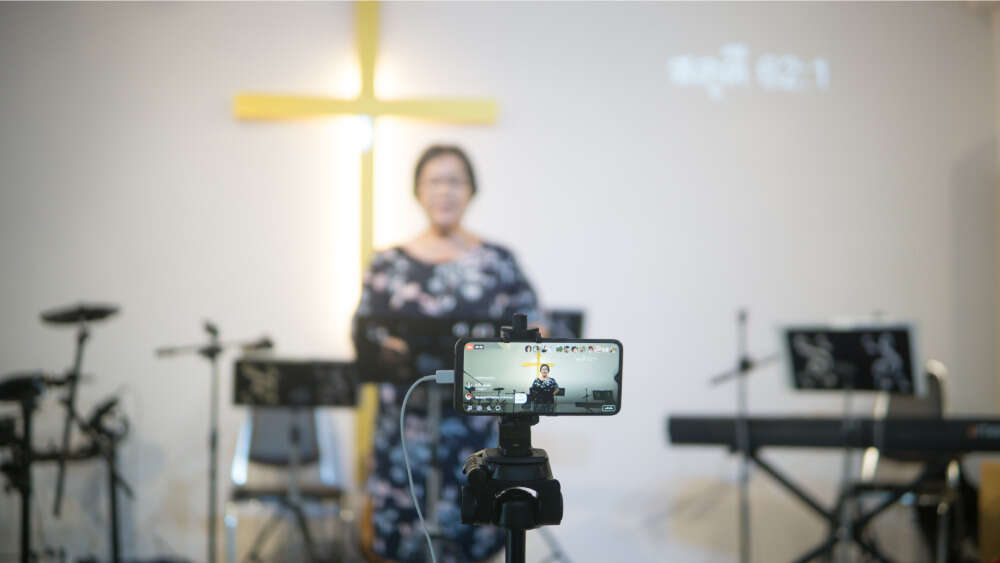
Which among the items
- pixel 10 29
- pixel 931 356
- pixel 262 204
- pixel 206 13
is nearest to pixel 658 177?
pixel 931 356

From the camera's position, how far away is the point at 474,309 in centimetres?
353

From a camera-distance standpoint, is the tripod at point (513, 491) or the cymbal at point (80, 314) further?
the cymbal at point (80, 314)

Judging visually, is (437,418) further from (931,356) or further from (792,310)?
(931,356)

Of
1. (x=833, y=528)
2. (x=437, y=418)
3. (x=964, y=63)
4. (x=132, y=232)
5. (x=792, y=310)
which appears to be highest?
(x=964, y=63)

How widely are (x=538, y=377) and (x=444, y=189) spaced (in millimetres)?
2262

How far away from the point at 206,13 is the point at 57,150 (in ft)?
2.88

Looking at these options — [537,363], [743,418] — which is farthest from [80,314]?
[743,418]

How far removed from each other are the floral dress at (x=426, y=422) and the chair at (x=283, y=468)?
0.25m

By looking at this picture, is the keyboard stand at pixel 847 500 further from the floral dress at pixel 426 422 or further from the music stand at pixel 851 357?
the floral dress at pixel 426 422

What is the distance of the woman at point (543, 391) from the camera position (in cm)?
153

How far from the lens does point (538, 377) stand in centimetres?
153

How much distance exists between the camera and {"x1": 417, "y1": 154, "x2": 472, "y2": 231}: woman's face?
369cm

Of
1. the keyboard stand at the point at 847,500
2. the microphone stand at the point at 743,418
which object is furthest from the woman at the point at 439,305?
the keyboard stand at the point at 847,500

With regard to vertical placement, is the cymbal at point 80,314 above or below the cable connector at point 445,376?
above
